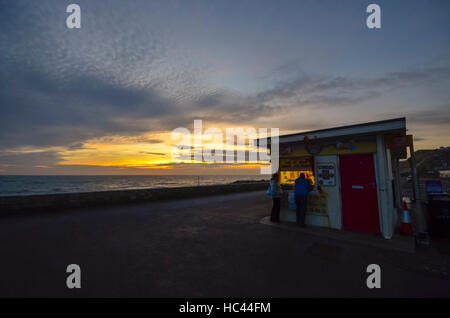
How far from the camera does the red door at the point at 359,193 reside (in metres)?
5.98

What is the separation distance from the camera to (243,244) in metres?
5.13

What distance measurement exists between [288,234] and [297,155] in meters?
2.93

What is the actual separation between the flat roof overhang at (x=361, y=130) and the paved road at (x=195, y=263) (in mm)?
3218

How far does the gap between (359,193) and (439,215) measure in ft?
6.99

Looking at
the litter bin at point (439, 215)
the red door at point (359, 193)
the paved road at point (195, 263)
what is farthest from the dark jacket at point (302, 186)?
the litter bin at point (439, 215)

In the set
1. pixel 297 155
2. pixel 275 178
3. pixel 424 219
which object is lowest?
pixel 424 219

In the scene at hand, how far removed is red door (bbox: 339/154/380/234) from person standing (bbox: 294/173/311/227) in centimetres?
113

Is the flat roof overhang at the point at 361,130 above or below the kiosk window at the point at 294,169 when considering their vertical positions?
above

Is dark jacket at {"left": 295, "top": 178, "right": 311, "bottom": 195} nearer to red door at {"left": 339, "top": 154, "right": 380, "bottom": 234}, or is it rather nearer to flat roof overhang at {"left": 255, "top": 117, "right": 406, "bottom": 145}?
red door at {"left": 339, "top": 154, "right": 380, "bottom": 234}

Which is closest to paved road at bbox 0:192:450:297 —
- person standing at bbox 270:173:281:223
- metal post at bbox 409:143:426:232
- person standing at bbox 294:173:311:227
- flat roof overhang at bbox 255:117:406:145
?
person standing at bbox 294:173:311:227

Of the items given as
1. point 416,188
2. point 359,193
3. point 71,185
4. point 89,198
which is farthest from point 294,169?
point 71,185

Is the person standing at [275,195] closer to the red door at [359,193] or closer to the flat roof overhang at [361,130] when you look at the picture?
the flat roof overhang at [361,130]

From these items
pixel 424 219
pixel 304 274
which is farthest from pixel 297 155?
pixel 424 219
